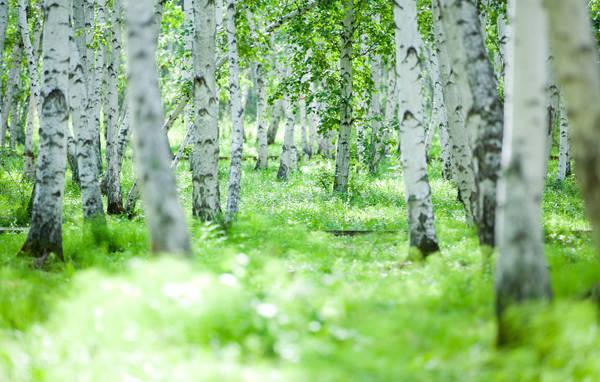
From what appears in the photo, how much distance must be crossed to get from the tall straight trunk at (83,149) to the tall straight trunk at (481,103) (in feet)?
22.1

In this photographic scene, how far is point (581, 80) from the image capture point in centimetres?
480

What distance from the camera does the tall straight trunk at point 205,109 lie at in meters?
11.8

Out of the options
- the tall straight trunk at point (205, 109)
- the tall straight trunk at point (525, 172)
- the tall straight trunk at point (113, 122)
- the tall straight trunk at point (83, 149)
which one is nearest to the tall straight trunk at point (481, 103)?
the tall straight trunk at point (525, 172)

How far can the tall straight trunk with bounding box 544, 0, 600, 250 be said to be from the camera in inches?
187

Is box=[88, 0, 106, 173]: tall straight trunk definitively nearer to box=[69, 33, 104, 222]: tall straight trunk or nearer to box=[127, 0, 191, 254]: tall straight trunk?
box=[69, 33, 104, 222]: tall straight trunk

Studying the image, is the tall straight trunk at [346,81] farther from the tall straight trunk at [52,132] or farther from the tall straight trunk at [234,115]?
the tall straight trunk at [52,132]

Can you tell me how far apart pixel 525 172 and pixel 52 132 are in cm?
682

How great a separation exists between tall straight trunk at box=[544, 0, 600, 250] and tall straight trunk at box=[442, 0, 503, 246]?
2682mm

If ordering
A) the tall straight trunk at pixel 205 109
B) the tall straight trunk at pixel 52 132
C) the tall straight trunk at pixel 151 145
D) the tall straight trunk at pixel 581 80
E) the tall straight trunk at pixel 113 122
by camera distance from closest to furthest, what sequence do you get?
the tall straight trunk at pixel 581 80 < the tall straight trunk at pixel 151 145 < the tall straight trunk at pixel 52 132 < the tall straight trunk at pixel 205 109 < the tall straight trunk at pixel 113 122

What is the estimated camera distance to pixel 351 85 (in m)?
17.0

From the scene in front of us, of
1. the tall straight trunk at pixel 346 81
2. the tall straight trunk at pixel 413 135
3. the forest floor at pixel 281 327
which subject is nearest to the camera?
the forest floor at pixel 281 327

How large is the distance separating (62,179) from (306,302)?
5422 millimetres

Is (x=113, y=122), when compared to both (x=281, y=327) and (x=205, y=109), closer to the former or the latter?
(x=205, y=109)

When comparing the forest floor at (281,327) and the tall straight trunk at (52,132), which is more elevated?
the tall straight trunk at (52,132)
